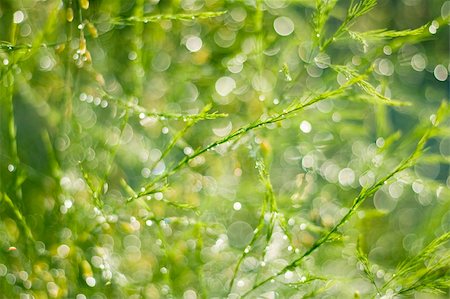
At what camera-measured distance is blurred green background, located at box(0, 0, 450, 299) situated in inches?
20.2

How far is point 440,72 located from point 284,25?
208 mm

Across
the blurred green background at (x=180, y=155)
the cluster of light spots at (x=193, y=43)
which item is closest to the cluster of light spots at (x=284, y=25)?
the blurred green background at (x=180, y=155)

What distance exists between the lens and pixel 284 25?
740 mm

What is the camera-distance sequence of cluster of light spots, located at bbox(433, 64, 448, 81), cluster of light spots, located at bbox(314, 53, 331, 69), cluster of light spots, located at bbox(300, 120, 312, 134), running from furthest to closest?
1. cluster of light spots, located at bbox(433, 64, 448, 81)
2. cluster of light spots, located at bbox(300, 120, 312, 134)
3. cluster of light spots, located at bbox(314, 53, 331, 69)

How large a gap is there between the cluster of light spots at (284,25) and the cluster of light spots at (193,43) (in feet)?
0.34

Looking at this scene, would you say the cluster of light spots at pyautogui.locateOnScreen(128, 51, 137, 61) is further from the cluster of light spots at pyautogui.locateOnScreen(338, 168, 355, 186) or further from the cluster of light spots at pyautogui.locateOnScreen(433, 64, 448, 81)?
the cluster of light spots at pyautogui.locateOnScreen(433, 64, 448, 81)

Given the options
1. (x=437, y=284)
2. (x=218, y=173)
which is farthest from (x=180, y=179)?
(x=437, y=284)

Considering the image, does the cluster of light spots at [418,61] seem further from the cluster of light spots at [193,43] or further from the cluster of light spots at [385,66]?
the cluster of light spots at [193,43]

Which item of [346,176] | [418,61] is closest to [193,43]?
[346,176]

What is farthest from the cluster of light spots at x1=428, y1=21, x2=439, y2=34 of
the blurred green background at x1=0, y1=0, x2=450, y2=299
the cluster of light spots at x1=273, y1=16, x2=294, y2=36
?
the cluster of light spots at x1=273, y1=16, x2=294, y2=36

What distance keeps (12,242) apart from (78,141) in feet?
0.29

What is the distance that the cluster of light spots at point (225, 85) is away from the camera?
25.2 inches

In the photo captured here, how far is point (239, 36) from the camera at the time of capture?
65cm

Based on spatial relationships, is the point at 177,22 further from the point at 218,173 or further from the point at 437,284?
the point at 437,284
